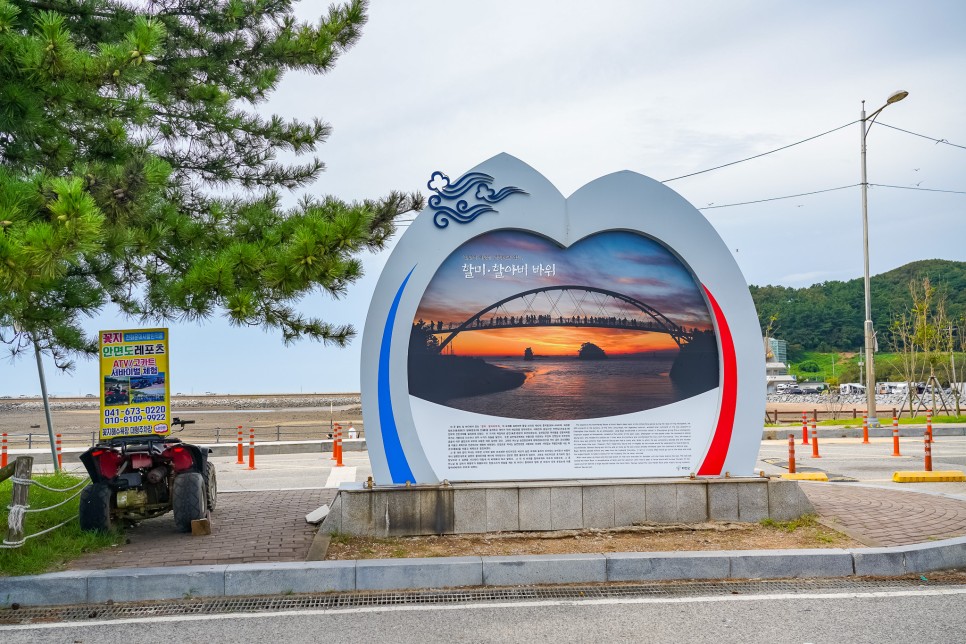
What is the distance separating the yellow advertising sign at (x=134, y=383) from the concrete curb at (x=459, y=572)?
97.2 inches

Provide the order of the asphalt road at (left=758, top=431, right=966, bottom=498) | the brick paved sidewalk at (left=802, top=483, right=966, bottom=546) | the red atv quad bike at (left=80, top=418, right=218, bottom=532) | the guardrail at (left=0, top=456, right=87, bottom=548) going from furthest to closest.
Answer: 1. the asphalt road at (left=758, top=431, right=966, bottom=498)
2. the red atv quad bike at (left=80, top=418, right=218, bottom=532)
3. the brick paved sidewalk at (left=802, top=483, right=966, bottom=546)
4. the guardrail at (left=0, top=456, right=87, bottom=548)

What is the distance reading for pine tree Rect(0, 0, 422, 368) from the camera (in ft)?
22.6

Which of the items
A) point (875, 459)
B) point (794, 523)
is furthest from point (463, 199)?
point (875, 459)

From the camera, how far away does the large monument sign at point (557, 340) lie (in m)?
8.70

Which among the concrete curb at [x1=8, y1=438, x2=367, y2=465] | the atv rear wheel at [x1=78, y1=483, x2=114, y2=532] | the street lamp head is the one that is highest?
the street lamp head

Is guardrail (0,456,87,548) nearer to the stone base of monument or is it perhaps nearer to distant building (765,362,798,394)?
the stone base of monument

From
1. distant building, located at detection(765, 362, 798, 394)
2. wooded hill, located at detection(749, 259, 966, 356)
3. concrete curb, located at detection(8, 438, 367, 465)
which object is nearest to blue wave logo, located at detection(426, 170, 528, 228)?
concrete curb, located at detection(8, 438, 367, 465)

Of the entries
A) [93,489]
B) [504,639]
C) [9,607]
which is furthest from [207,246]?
[504,639]

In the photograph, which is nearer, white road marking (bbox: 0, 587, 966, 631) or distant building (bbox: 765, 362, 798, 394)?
white road marking (bbox: 0, 587, 966, 631)

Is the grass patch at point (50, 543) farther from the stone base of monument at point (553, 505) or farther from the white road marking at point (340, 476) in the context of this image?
the white road marking at point (340, 476)

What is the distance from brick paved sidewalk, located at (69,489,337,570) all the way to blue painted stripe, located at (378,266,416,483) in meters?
1.14

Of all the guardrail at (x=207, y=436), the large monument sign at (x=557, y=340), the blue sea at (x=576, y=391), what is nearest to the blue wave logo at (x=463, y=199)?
the large monument sign at (x=557, y=340)

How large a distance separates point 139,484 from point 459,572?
368cm

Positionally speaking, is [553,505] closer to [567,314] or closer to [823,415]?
[567,314]
